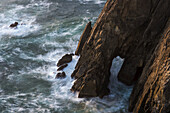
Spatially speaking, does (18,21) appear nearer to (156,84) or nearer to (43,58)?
(43,58)

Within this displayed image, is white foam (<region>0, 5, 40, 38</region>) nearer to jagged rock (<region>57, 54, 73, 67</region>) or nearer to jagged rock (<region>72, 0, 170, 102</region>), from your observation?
jagged rock (<region>57, 54, 73, 67</region>)

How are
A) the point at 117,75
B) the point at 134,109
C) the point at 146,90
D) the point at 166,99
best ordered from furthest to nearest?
the point at 117,75, the point at 134,109, the point at 146,90, the point at 166,99

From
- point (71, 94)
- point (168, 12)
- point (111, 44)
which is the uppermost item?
point (168, 12)

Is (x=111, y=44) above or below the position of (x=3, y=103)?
above

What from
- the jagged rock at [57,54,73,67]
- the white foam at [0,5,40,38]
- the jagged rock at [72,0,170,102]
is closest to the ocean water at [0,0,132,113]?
the white foam at [0,5,40,38]

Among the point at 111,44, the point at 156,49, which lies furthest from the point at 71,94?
the point at 156,49

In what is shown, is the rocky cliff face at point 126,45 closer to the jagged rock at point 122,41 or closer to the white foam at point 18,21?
the jagged rock at point 122,41

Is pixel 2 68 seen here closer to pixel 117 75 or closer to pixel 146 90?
pixel 117 75

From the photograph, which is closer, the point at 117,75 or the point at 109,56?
the point at 109,56
